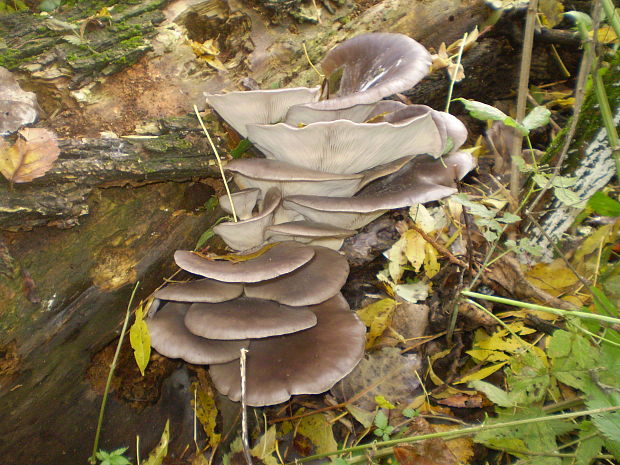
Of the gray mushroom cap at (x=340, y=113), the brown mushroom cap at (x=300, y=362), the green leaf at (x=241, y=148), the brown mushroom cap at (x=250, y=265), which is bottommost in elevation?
the brown mushroom cap at (x=300, y=362)

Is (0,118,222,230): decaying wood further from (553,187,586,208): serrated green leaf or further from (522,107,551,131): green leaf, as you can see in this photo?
(553,187,586,208): serrated green leaf

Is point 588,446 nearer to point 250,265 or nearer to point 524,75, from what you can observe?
point 250,265

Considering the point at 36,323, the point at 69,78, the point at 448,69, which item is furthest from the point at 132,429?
the point at 448,69

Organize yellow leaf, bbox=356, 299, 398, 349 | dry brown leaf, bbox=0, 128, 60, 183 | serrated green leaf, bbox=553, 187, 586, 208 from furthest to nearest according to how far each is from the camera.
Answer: yellow leaf, bbox=356, 299, 398, 349, serrated green leaf, bbox=553, 187, 586, 208, dry brown leaf, bbox=0, 128, 60, 183

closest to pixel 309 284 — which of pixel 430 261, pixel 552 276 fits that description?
pixel 430 261

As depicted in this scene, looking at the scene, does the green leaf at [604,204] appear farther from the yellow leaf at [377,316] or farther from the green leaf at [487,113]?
the yellow leaf at [377,316]

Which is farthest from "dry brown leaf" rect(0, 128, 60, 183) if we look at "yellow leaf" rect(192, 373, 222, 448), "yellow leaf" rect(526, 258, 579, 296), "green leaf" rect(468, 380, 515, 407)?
"yellow leaf" rect(526, 258, 579, 296)

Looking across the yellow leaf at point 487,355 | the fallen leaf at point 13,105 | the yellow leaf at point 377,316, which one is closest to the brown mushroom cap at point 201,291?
the yellow leaf at point 377,316
